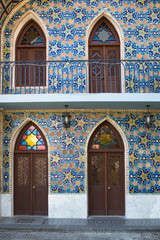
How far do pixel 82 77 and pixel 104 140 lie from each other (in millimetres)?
2328

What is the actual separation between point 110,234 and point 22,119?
4628 mm

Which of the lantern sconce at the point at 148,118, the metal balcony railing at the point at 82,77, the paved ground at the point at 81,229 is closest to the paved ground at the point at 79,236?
the paved ground at the point at 81,229

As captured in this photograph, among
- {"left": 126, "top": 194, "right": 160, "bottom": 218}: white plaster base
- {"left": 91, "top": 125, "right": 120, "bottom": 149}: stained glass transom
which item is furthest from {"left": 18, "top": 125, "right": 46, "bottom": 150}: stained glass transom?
{"left": 126, "top": 194, "right": 160, "bottom": 218}: white plaster base

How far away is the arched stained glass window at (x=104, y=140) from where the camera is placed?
8.71 m

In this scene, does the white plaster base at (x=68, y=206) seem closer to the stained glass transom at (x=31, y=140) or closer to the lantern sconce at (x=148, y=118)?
the stained glass transom at (x=31, y=140)

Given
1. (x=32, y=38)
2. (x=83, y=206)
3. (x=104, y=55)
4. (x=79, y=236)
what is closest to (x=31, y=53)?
(x=32, y=38)

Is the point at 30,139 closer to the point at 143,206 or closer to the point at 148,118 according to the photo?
the point at 148,118

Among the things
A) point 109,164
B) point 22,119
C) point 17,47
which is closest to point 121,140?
point 109,164

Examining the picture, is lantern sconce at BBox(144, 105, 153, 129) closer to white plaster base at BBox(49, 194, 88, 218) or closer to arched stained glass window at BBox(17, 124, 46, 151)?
white plaster base at BBox(49, 194, 88, 218)

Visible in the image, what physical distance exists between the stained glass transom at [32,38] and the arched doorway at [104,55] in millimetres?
1882

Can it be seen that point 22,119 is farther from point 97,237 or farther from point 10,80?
point 97,237

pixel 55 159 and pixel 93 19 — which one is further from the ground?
pixel 93 19

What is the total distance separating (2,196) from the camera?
8.48 meters

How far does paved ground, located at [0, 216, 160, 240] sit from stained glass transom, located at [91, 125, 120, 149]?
96.0 inches
